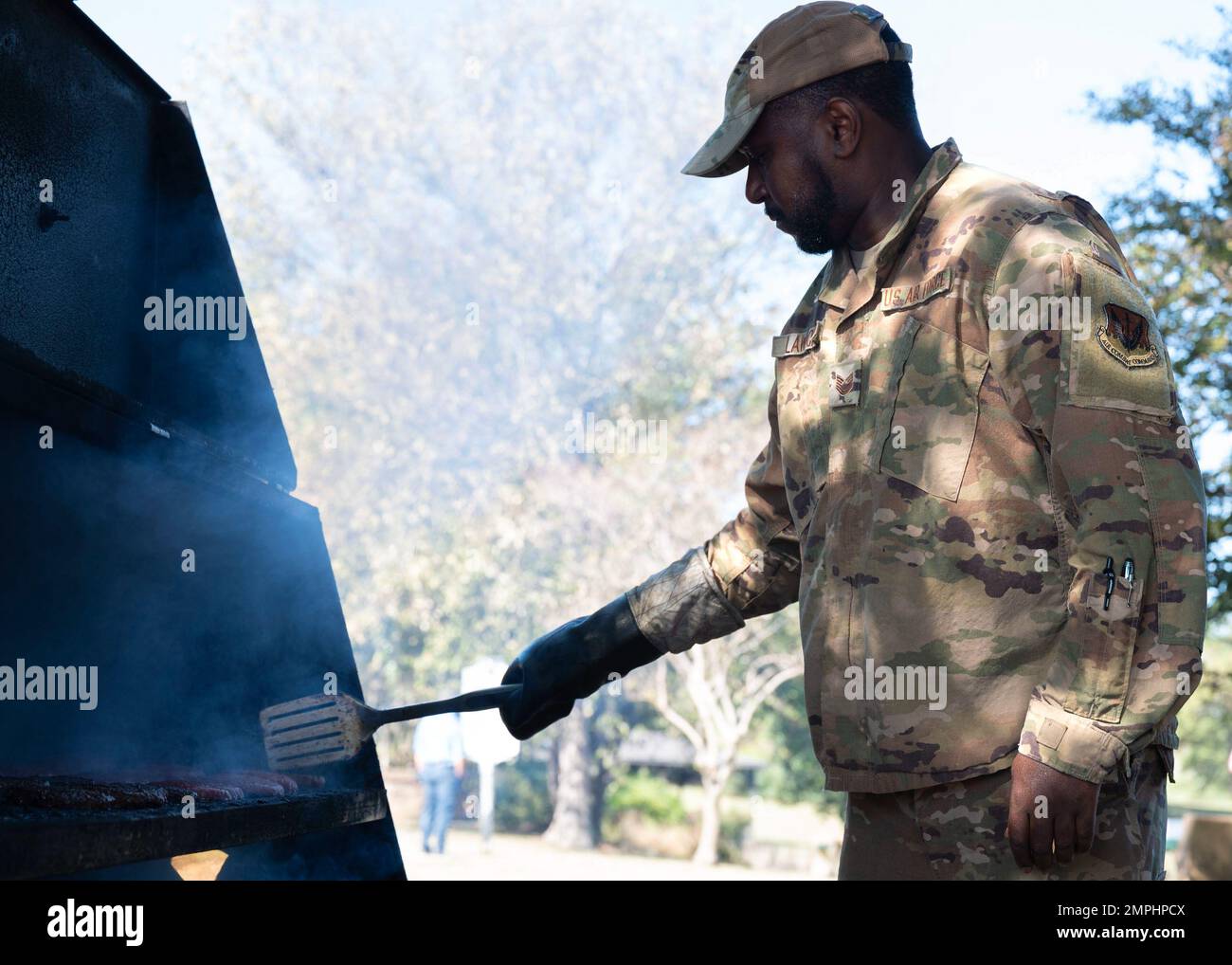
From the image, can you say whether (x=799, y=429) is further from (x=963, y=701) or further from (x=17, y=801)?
(x=17, y=801)

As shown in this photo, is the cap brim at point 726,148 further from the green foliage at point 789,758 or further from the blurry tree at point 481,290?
the green foliage at point 789,758

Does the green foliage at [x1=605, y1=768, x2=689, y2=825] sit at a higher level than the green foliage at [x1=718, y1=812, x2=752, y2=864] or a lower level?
higher

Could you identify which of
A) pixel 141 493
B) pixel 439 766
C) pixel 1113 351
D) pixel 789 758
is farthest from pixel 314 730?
pixel 789 758

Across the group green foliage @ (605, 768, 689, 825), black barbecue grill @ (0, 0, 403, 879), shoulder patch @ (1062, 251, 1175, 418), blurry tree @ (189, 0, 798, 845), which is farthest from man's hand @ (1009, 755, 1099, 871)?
green foliage @ (605, 768, 689, 825)

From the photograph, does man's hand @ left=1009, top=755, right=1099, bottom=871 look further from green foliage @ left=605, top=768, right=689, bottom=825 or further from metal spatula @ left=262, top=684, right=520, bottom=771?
green foliage @ left=605, top=768, right=689, bottom=825

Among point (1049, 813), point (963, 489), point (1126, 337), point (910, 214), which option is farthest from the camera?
point (910, 214)

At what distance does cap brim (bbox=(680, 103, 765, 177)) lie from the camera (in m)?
2.22

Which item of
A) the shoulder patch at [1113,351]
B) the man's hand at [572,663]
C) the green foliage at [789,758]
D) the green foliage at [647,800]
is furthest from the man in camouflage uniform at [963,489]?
the green foliage at [789,758]

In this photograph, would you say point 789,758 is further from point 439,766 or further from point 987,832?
point 987,832

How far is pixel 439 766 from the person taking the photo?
12.6 m

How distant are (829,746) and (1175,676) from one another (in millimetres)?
592

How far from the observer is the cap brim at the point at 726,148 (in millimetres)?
2225

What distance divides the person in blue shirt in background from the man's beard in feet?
32.4

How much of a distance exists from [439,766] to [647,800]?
8289 millimetres
